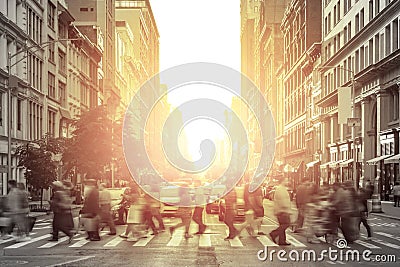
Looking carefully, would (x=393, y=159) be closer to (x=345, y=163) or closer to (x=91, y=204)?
(x=345, y=163)

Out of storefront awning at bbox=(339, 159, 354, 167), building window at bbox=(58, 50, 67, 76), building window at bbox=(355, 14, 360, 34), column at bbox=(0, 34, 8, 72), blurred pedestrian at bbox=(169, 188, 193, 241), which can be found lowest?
blurred pedestrian at bbox=(169, 188, 193, 241)

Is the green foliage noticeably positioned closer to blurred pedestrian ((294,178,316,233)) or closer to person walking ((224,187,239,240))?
blurred pedestrian ((294,178,316,233))

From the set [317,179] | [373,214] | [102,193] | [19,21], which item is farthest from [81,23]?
[102,193]

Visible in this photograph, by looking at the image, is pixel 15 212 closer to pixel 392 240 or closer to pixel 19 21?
pixel 392 240

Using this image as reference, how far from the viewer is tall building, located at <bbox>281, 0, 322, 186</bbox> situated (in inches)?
3738

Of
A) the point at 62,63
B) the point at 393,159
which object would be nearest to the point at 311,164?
the point at 62,63

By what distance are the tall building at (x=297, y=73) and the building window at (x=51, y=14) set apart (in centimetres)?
3791

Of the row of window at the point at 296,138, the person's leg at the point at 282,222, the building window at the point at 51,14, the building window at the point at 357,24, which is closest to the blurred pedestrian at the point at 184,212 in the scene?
the person's leg at the point at 282,222

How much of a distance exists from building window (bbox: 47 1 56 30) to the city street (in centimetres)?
4107

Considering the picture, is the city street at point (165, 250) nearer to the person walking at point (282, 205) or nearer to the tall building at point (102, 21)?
the person walking at point (282, 205)

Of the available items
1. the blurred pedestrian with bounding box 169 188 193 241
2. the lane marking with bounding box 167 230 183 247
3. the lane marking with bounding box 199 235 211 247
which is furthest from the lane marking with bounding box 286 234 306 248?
the lane marking with bounding box 167 230 183 247

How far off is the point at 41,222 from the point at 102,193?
12.0 m

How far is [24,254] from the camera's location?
20406 mm

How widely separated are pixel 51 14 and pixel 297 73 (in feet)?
159
